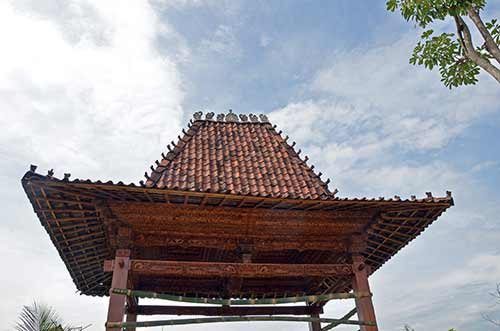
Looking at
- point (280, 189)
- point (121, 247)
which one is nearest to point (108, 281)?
point (121, 247)

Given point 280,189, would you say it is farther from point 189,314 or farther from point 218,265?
point 189,314

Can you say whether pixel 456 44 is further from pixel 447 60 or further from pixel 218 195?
pixel 218 195

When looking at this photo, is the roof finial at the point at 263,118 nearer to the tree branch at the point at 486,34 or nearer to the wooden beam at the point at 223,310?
the wooden beam at the point at 223,310

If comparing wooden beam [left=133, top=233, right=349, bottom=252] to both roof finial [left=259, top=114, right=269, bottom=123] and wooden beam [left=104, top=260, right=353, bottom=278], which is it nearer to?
wooden beam [left=104, top=260, right=353, bottom=278]

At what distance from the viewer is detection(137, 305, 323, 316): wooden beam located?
7.52 meters

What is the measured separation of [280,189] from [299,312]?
10.3 ft

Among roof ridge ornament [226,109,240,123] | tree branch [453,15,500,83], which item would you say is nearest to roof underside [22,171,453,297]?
tree branch [453,15,500,83]

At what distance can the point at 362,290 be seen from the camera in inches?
229

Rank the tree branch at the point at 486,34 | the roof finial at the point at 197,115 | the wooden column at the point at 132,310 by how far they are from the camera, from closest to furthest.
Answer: the tree branch at the point at 486,34
the wooden column at the point at 132,310
the roof finial at the point at 197,115

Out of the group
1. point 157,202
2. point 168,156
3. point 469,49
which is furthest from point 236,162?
point 469,49

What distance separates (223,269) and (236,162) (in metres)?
2.35

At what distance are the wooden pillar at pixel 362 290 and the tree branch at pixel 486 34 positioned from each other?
347 centimetres

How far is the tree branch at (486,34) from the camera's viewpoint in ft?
13.2

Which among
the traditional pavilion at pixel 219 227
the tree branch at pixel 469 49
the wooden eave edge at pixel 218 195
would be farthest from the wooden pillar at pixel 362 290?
the tree branch at pixel 469 49
